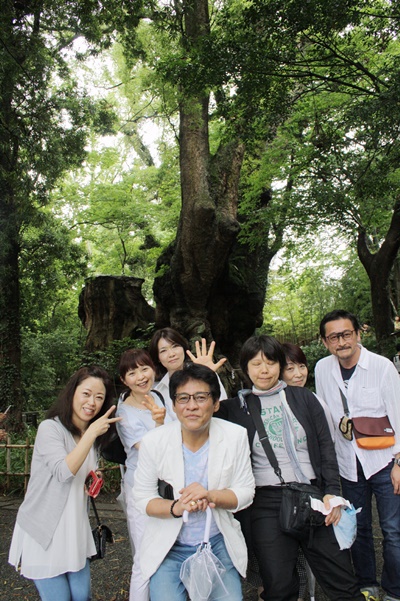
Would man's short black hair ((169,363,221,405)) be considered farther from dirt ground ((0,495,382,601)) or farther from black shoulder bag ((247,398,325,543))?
dirt ground ((0,495,382,601))

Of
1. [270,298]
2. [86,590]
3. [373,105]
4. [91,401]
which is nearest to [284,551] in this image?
[86,590]

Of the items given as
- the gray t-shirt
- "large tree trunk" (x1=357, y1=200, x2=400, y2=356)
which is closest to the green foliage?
"large tree trunk" (x1=357, y1=200, x2=400, y2=356)

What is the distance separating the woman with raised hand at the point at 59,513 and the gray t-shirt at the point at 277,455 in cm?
90

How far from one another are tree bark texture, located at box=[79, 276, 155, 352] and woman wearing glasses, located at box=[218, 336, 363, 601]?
10.6m

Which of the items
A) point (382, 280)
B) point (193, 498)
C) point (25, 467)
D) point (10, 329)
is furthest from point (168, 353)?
point (382, 280)

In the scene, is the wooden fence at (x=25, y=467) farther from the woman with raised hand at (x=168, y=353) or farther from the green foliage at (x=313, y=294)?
the green foliage at (x=313, y=294)

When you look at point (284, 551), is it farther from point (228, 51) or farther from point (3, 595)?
point (228, 51)

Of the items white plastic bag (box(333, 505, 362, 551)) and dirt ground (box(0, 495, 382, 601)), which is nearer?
white plastic bag (box(333, 505, 362, 551))

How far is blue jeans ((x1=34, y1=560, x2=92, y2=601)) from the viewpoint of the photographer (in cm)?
219

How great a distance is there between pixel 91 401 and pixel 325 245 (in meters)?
14.0

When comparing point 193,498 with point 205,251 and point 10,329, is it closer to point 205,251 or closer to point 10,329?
point 205,251

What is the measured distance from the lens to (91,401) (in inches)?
97.3

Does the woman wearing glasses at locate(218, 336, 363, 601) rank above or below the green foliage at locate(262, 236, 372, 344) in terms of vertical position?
below

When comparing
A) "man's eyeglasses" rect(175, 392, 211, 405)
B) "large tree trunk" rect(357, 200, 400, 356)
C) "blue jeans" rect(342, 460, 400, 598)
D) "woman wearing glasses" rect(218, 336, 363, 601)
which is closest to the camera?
"man's eyeglasses" rect(175, 392, 211, 405)
